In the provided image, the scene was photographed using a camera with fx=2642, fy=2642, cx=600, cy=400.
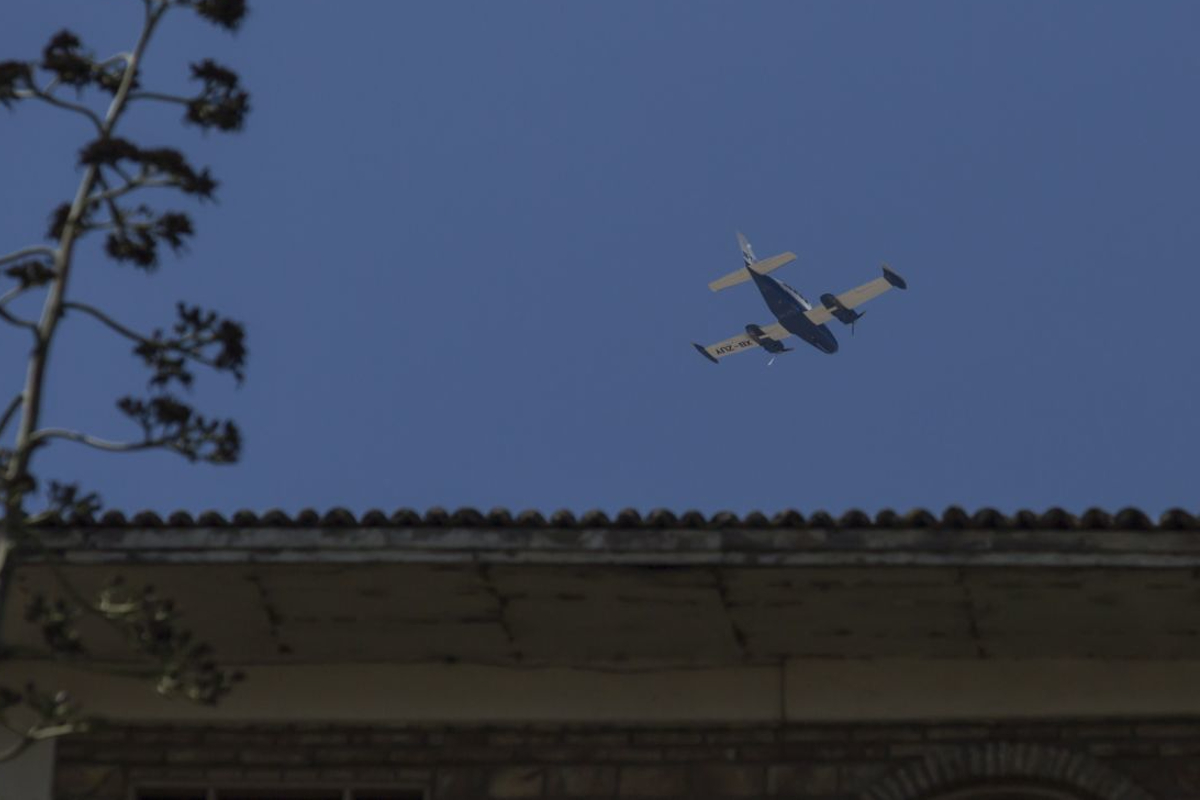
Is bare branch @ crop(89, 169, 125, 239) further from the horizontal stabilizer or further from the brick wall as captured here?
the horizontal stabilizer

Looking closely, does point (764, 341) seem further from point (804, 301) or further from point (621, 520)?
point (621, 520)

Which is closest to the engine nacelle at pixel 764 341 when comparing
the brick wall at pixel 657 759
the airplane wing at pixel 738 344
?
the airplane wing at pixel 738 344

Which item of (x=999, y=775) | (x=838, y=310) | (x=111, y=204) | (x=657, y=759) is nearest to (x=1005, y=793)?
(x=999, y=775)

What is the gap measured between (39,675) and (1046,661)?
505 cm

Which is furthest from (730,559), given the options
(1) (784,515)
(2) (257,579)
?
(2) (257,579)

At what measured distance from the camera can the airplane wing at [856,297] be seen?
6128 centimetres

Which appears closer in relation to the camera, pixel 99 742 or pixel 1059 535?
pixel 1059 535

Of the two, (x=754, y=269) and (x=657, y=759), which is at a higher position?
(x=754, y=269)

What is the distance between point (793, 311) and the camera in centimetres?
6184

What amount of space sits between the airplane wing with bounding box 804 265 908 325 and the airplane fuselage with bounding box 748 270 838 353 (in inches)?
7.8

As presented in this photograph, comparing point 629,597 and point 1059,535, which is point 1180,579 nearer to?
point 1059,535

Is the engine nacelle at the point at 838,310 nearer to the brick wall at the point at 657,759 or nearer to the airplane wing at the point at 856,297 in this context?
the airplane wing at the point at 856,297

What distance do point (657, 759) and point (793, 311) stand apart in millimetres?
49263

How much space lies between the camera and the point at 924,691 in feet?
42.5
